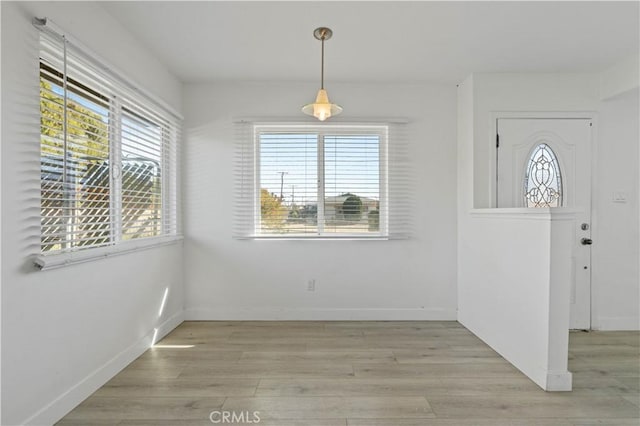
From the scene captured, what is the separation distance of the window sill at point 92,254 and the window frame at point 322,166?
1011 millimetres

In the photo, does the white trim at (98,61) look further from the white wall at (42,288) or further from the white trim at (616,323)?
the white trim at (616,323)

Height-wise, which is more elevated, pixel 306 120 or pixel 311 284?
pixel 306 120

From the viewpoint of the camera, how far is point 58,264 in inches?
68.7

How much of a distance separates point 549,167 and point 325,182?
218 cm

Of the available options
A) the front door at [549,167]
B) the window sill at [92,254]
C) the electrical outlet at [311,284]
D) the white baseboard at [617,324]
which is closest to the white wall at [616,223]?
the white baseboard at [617,324]

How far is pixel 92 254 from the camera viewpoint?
2010 millimetres

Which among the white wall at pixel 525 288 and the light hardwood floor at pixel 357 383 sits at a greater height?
the white wall at pixel 525 288

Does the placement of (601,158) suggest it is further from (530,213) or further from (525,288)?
(525,288)

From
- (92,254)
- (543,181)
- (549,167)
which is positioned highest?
(549,167)

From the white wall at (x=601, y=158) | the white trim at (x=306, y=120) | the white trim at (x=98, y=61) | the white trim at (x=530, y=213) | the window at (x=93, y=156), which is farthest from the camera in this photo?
the white trim at (x=306, y=120)

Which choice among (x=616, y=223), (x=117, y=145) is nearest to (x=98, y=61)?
(x=117, y=145)

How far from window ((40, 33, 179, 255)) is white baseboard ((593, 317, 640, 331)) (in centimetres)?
428

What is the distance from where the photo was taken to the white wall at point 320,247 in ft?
11.1

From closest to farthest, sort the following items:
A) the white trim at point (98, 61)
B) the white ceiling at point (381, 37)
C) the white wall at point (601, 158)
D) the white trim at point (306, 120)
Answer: the white trim at point (98, 61) < the white ceiling at point (381, 37) < the white wall at point (601, 158) < the white trim at point (306, 120)
